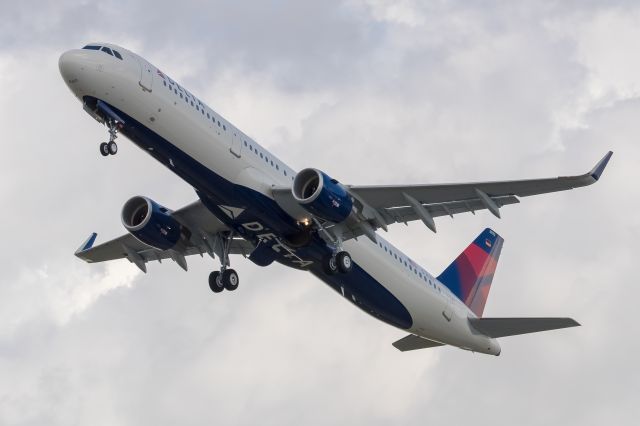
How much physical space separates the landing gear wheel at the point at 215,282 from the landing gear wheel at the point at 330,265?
4934 millimetres

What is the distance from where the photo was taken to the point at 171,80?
136ft

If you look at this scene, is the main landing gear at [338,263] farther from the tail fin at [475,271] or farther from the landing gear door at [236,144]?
the tail fin at [475,271]

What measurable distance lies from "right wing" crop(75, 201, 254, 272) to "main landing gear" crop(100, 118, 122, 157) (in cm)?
669

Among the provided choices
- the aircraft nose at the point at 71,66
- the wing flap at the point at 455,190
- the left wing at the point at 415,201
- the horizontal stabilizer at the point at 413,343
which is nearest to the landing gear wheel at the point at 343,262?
the left wing at the point at 415,201

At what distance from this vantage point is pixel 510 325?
50.0 metres

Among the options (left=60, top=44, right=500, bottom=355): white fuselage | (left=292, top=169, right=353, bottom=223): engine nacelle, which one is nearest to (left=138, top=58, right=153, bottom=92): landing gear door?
(left=60, top=44, right=500, bottom=355): white fuselage

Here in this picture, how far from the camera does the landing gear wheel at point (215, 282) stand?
46656mm

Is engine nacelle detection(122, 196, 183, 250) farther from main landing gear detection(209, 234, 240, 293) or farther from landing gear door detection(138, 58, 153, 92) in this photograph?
landing gear door detection(138, 58, 153, 92)

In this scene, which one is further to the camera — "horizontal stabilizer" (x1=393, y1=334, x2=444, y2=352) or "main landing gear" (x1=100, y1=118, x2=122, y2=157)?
"horizontal stabilizer" (x1=393, y1=334, x2=444, y2=352)

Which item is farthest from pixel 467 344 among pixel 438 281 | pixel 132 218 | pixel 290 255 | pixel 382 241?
pixel 132 218

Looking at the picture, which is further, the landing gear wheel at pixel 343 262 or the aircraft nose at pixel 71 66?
the landing gear wheel at pixel 343 262

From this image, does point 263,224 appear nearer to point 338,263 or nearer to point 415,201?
point 338,263

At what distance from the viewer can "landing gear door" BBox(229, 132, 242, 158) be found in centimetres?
4153

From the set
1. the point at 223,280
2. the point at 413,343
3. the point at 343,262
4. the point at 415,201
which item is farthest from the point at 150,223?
the point at 413,343
